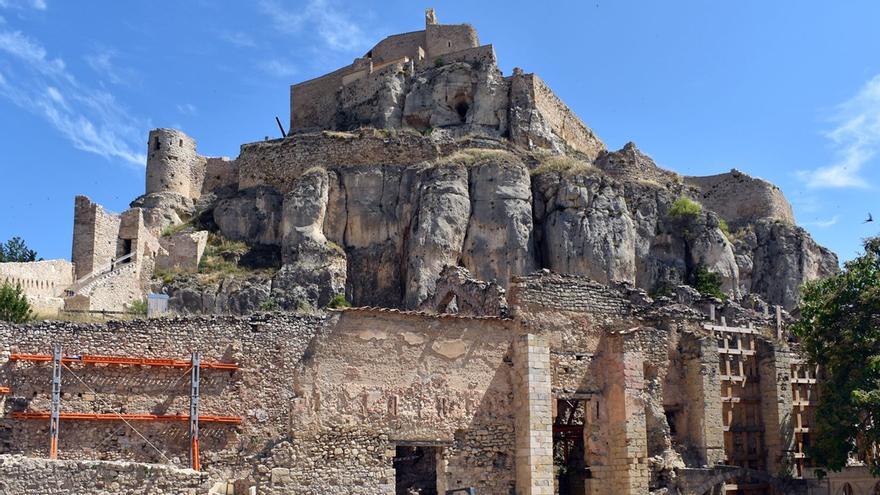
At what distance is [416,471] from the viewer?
23.7 metres

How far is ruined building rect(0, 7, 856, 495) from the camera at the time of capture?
1809 centimetres

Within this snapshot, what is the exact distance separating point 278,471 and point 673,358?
33.2 ft

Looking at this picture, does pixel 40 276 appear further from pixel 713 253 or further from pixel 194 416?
pixel 713 253

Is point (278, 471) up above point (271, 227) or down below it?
below

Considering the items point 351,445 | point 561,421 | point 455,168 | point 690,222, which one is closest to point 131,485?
point 351,445

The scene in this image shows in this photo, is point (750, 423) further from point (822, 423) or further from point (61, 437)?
point (61, 437)

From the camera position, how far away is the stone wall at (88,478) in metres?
15.5

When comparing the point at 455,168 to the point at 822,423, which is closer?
the point at 822,423

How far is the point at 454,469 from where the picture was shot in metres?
20.3

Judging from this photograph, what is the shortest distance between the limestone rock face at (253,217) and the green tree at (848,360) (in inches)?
941

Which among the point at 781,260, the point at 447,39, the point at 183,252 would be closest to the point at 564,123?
the point at 447,39

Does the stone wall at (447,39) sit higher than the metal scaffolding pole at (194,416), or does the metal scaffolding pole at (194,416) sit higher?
the stone wall at (447,39)

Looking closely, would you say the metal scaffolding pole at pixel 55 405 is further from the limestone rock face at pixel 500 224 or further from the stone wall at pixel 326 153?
the stone wall at pixel 326 153

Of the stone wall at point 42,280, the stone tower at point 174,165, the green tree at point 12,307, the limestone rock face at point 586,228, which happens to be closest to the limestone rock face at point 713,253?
the limestone rock face at point 586,228
